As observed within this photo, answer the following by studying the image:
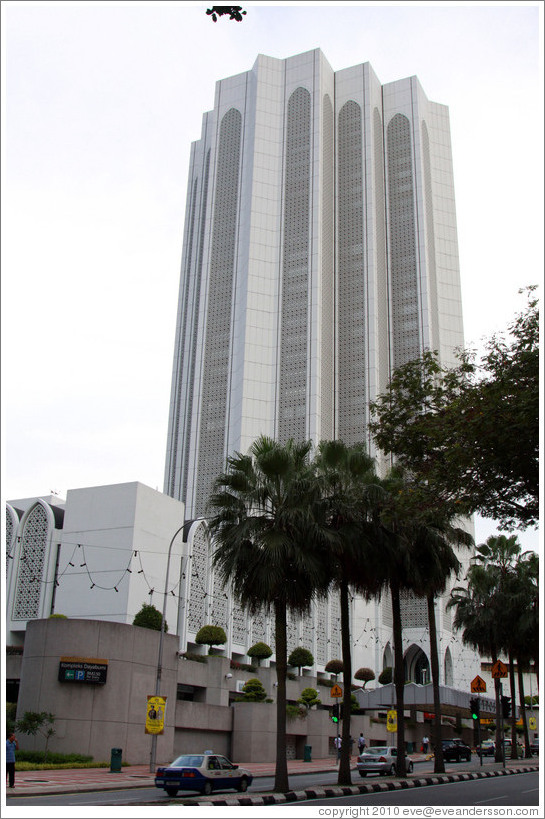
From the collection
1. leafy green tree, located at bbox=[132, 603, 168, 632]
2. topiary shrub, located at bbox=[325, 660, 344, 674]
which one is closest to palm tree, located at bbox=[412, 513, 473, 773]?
leafy green tree, located at bbox=[132, 603, 168, 632]

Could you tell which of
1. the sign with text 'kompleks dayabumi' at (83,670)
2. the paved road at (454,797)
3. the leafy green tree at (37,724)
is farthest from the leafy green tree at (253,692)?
the paved road at (454,797)

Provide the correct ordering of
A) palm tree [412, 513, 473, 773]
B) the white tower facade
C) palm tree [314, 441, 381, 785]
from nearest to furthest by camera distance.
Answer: palm tree [314, 441, 381, 785] → palm tree [412, 513, 473, 773] → the white tower facade

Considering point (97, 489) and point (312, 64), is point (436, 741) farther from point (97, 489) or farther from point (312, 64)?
point (312, 64)

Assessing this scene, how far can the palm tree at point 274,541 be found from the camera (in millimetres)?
24938

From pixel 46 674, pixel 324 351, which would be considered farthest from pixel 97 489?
pixel 324 351

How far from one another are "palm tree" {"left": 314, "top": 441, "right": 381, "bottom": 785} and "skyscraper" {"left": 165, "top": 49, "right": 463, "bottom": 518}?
2391 inches

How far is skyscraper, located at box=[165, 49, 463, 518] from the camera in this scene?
3745 inches

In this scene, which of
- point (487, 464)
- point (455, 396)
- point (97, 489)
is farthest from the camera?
point (97, 489)

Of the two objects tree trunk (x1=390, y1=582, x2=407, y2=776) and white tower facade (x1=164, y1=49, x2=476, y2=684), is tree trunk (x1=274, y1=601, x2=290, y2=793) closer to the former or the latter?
tree trunk (x1=390, y1=582, x2=407, y2=776)

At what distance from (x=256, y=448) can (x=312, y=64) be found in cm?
9528

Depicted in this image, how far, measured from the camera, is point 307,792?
23250 mm

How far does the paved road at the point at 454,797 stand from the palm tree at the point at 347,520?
3664 millimetres

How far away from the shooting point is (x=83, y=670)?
32625mm

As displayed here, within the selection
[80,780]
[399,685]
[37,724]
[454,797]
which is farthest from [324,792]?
[37,724]
